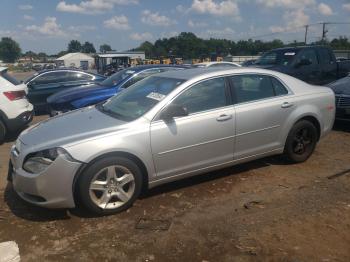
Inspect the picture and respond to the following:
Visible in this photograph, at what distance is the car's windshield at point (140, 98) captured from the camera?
452cm

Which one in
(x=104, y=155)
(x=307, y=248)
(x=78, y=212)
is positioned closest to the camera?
(x=307, y=248)

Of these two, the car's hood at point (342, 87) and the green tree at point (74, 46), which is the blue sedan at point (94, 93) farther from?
the green tree at point (74, 46)

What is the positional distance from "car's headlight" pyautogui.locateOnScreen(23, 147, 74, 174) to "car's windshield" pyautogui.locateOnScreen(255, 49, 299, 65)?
8260 millimetres

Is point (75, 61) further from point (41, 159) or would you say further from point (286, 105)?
point (41, 159)

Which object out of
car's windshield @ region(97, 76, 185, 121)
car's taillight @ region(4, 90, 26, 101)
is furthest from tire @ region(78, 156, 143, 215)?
car's taillight @ region(4, 90, 26, 101)

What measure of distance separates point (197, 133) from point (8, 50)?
140 metres

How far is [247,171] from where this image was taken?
543 centimetres

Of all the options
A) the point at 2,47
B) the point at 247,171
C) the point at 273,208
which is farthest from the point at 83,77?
the point at 2,47

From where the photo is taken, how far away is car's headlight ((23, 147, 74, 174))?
3842 millimetres

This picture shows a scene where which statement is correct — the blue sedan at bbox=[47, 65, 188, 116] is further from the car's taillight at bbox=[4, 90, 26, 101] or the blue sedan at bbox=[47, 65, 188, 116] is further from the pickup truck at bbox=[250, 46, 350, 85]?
the pickup truck at bbox=[250, 46, 350, 85]

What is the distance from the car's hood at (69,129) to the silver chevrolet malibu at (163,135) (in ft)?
0.04

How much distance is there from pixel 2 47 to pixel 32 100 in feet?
433

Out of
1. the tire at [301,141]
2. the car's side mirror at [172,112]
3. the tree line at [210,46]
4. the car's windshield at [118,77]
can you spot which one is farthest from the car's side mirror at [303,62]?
the tree line at [210,46]

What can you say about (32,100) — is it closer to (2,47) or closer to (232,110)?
(232,110)
